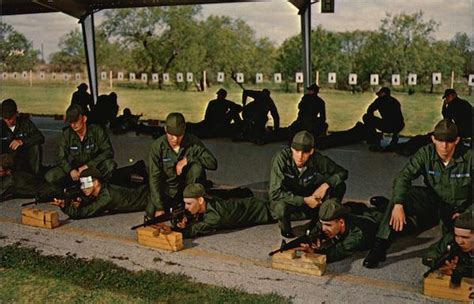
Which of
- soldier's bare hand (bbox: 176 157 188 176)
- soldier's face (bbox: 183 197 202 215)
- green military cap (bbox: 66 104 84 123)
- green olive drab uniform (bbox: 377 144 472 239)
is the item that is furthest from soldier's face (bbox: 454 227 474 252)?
green military cap (bbox: 66 104 84 123)

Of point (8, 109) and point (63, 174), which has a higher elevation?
point (8, 109)

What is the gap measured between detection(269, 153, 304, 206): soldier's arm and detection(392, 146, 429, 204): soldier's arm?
831mm

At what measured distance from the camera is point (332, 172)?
5047 mm

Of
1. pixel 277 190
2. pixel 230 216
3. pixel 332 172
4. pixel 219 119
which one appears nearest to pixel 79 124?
pixel 230 216

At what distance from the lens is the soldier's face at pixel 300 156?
4.82 meters

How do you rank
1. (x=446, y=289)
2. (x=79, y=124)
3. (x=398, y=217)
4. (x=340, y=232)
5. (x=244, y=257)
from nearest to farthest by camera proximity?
(x=446, y=289), (x=398, y=217), (x=340, y=232), (x=244, y=257), (x=79, y=124)

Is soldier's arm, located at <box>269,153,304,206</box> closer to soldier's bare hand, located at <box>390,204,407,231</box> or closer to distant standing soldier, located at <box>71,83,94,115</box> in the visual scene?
soldier's bare hand, located at <box>390,204,407,231</box>

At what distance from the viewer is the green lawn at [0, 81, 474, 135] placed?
1742 centimetres

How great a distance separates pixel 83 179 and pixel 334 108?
14.3 metres

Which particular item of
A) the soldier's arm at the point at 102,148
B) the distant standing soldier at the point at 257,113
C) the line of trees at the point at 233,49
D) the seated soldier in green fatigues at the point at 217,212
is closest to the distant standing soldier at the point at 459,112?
the distant standing soldier at the point at 257,113

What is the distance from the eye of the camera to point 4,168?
6.94 meters

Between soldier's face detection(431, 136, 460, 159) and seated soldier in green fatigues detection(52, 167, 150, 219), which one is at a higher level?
soldier's face detection(431, 136, 460, 159)

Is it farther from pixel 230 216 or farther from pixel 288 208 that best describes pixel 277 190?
pixel 230 216

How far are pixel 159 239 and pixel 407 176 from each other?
2.19m
